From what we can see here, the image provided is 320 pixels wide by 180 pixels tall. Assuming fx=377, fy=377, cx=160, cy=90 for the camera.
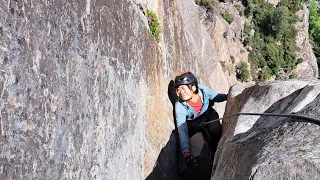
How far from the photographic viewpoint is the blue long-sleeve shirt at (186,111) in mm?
6515

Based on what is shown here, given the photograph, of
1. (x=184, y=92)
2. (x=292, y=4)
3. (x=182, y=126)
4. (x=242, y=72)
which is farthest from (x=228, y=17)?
(x=182, y=126)

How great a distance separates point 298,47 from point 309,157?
175 feet

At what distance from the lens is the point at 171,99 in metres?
7.51

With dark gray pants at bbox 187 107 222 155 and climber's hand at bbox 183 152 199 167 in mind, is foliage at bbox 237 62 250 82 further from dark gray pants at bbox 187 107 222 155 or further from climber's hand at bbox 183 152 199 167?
climber's hand at bbox 183 152 199 167

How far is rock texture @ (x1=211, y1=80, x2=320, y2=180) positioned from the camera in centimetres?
300

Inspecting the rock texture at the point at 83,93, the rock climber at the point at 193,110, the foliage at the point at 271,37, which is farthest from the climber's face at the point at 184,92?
the foliage at the point at 271,37

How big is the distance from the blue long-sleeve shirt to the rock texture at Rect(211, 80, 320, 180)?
128 centimetres

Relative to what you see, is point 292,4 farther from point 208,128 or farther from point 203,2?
point 208,128

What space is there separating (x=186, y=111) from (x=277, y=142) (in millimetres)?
3607

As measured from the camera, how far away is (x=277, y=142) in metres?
3.45

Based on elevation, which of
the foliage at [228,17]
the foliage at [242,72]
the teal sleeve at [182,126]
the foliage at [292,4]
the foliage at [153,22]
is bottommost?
the foliage at [242,72]

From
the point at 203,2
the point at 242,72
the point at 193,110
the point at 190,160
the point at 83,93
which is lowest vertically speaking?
the point at 242,72

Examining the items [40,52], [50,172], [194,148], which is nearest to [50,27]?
[40,52]

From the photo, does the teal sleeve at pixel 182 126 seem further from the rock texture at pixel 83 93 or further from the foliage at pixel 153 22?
the foliage at pixel 153 22
